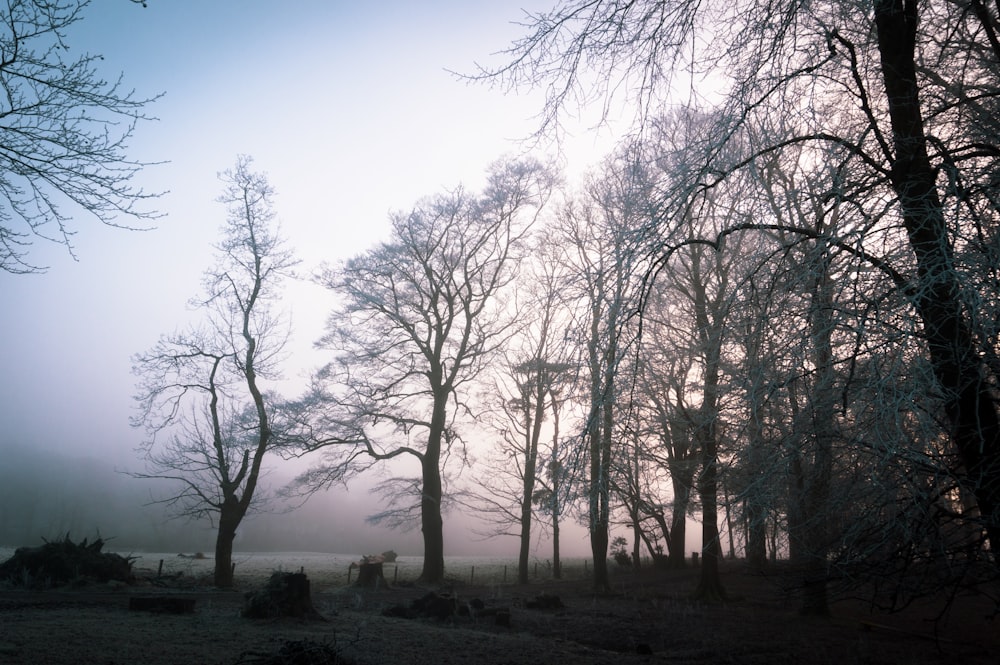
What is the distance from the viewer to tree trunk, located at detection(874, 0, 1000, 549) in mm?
3168

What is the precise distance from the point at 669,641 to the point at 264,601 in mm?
6387

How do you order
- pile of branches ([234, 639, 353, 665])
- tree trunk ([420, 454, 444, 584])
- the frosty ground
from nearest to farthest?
pile of branches ([234, 639, 353, 665]) → the frosty ground → tree trunk ([420, 454, 444, 584])

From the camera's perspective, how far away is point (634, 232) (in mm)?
4211

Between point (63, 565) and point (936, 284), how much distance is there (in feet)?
59.1

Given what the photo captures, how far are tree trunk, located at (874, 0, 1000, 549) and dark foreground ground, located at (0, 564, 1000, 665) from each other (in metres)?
1.87

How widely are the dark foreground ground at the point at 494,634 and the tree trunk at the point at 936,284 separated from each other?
187cm

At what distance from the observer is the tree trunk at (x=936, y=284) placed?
10.4 ft

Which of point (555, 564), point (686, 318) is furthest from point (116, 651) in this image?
point (555, 564)

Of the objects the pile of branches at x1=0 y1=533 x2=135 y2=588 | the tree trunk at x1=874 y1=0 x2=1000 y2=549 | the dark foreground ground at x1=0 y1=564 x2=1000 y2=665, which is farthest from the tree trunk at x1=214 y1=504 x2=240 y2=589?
the tree trunk at x1=874 y1=0 x2=1000 y2=549

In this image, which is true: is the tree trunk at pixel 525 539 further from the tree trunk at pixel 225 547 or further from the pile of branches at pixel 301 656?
the pile of branches at pixel 301 656

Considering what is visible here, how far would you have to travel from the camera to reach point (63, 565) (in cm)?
1436

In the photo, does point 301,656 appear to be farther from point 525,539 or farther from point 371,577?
point 525,539

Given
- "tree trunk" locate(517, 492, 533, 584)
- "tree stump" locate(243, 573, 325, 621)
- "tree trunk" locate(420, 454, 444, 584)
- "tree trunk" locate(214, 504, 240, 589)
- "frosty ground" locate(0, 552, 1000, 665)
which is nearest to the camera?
"frosty ground" locate(0, 552, 1000, 665)

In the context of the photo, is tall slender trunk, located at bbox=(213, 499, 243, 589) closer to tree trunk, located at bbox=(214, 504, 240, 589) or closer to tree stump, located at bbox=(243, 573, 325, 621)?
tree trunk, located at bbox=(214, 504, 240, 589)
